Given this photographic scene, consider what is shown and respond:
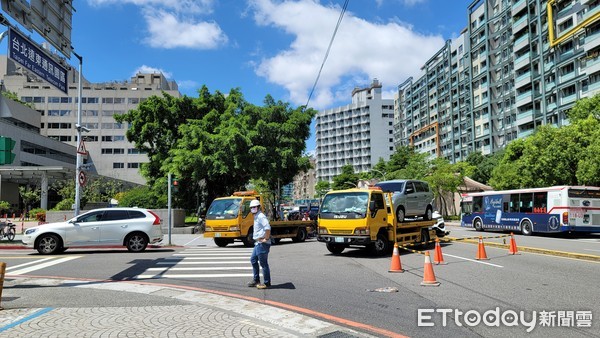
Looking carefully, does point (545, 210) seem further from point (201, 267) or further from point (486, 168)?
point (486, 168)

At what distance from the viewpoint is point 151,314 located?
6.88m

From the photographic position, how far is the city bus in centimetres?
2467

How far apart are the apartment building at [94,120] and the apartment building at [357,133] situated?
76958mm

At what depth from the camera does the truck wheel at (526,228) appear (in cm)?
2696

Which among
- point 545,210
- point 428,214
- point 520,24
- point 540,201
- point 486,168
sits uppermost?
point 520,24

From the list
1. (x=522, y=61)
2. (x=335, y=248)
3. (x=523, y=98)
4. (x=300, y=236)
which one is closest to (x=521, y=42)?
(x=522, y=61)

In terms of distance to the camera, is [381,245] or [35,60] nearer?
[35,60]

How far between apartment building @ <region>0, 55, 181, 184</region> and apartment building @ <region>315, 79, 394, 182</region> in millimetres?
76958

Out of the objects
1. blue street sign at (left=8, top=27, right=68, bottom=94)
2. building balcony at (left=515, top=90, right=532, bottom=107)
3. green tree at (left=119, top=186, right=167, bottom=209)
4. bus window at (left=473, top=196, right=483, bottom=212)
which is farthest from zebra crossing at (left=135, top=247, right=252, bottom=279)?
building balcony at (left=515, top=90, right=532, bottom=107)

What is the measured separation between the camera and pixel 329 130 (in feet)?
536

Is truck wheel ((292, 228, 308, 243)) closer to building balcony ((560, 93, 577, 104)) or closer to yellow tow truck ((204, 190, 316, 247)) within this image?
yellow tow truck ((204, 190, 316, 247))

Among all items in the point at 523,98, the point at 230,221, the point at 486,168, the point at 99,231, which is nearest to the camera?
the point at 99,231

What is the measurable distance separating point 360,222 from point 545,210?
53.3ft

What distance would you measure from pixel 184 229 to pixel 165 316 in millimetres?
23870
